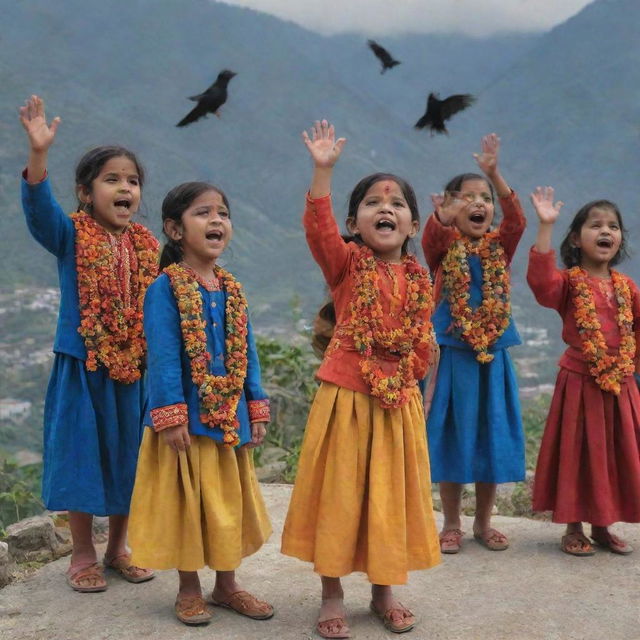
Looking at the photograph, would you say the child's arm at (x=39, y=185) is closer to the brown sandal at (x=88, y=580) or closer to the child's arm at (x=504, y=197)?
the brown sandal at (x=88, y=580)

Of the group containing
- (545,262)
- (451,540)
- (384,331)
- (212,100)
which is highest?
(212,100)

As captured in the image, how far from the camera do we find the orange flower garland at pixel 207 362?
3400mm

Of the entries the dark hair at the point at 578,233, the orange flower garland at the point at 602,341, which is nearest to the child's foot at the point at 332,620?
the orange flower garland at the point at 602,341

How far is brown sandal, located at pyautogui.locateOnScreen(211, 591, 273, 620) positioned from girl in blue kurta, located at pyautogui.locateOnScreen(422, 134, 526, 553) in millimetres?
1223

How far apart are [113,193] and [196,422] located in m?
1.12

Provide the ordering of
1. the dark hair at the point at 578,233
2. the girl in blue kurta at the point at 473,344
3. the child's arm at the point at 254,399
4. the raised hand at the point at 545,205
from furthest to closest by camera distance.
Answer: the dark hair at the point at 578,233 < the girl in blue kurta at the point at 473,344 < the raised hand at the point at 545,205 < the child's arm at the point at 254,399

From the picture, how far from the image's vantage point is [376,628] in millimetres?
3520

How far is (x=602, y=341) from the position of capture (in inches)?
171

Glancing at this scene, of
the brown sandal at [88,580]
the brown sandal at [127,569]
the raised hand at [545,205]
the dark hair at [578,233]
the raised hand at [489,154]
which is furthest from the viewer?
the dark hair at [578,233]

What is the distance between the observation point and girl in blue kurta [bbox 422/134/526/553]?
4.38 meters

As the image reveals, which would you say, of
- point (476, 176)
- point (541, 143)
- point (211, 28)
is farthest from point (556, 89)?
point (476, 176)

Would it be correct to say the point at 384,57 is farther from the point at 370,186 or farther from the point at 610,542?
the point at 610,542

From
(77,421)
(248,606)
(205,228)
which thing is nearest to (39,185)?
(205,228)

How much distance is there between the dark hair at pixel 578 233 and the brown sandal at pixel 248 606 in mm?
2425
